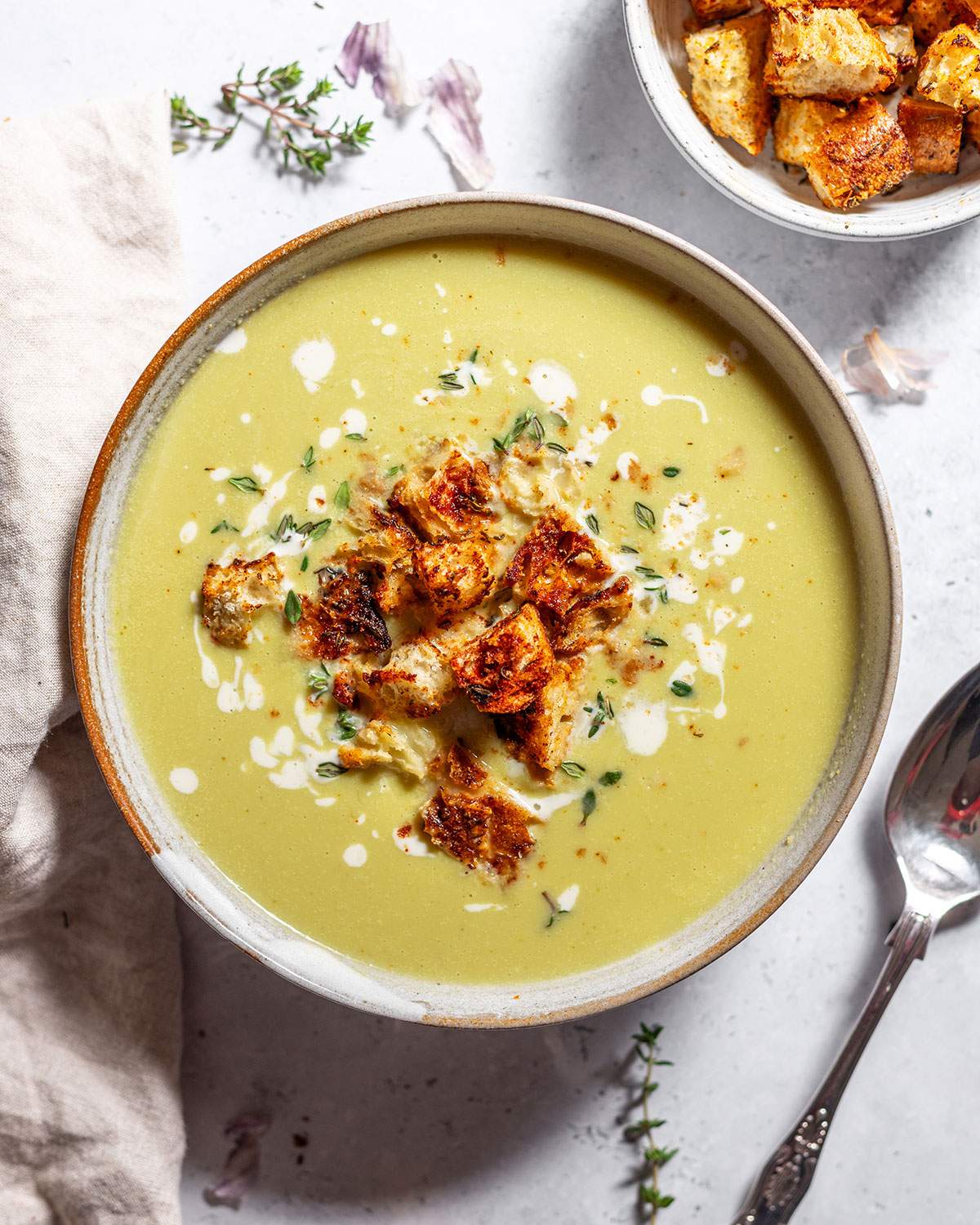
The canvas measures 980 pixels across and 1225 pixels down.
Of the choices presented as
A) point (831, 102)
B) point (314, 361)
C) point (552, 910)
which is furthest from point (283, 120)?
point (552, 910)

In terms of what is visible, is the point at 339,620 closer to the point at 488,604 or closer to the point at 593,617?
the point at 488,604

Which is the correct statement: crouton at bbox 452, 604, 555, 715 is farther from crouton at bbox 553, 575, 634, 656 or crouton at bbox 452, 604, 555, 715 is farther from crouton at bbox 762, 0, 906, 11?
crouton at bbox 762, 0, 906, 11

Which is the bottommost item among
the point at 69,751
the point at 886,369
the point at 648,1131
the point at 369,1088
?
the point at 369,1088

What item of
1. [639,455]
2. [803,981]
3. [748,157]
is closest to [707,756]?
[639,455]

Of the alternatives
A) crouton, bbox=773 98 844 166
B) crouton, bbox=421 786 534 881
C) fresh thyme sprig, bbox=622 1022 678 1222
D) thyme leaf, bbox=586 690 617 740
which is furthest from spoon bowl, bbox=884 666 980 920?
crouton, bbox=773 98 844 166

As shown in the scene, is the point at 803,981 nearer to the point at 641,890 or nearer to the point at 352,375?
the point at 641,890
